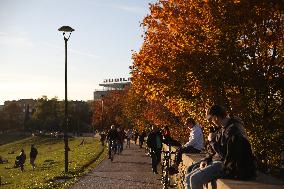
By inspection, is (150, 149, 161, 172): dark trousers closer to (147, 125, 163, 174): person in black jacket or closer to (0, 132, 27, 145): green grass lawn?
(147, 125, 163, 174): person in black jacket

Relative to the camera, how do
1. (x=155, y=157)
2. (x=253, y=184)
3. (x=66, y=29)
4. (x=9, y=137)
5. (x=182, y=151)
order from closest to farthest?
(x=253, y=184)
(x=182, y=151)
(x=155, y=157)
(x=66, y=29)
(x=9, y=137)

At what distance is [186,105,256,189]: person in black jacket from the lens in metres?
6.61

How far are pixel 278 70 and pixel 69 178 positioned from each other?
351 inches

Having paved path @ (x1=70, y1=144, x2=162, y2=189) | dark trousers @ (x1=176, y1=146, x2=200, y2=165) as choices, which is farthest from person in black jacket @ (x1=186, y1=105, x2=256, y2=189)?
paved path @ (x1=70, y1=144, x2=162, y2=189)

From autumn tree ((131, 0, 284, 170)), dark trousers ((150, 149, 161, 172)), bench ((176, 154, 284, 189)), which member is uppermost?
A: autumn tree ((131, 0, 284, 170))

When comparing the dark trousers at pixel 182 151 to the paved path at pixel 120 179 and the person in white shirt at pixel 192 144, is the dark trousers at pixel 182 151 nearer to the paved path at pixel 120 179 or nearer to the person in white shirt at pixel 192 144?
the person in white shirt at pixel 192 144

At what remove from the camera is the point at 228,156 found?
6.68 m

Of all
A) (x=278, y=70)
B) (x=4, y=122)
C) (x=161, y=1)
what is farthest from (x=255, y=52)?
(x=4, y=122)

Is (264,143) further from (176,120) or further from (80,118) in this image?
(80,118)

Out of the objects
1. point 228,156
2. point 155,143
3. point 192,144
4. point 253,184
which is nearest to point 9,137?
point 155,143

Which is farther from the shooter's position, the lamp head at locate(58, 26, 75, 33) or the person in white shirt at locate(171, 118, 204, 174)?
the lamp head at locate(58, 26, 75, 33)

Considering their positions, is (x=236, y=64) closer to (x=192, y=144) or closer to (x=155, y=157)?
(x=155, y=157)

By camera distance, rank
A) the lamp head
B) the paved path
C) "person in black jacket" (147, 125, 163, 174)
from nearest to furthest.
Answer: the paved path → "person in black jacket" (147, 125, 163, 174) → the lamp head

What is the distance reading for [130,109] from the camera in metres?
51.3
